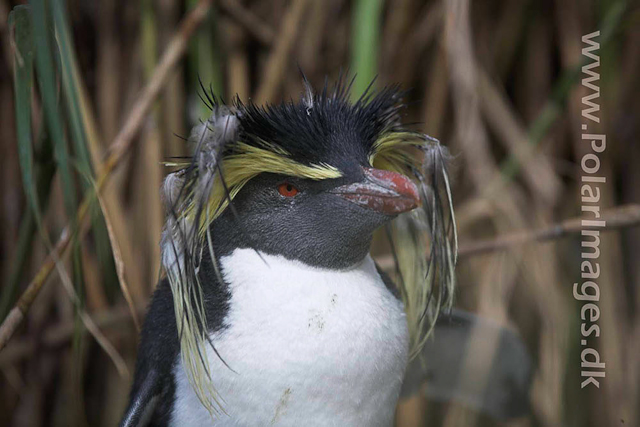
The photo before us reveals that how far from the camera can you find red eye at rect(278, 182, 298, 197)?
32.9 inches

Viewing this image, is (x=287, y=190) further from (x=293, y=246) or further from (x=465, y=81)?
(x=465, y=81)

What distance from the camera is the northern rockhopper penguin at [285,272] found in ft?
2.57

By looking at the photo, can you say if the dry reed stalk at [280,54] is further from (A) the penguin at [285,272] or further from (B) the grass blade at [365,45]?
(A) the penguin at [285,272]

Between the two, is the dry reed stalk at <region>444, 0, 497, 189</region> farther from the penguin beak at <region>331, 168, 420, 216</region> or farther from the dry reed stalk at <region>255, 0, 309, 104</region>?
the penguin beak at <region>331, 168, 420, 216</region>

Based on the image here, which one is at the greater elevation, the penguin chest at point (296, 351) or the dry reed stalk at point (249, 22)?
the dry reed stalk at point (249, 22)

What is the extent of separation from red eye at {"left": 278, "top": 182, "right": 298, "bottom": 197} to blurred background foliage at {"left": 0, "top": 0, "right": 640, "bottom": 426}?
1.78ft

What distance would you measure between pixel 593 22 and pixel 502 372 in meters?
0.88

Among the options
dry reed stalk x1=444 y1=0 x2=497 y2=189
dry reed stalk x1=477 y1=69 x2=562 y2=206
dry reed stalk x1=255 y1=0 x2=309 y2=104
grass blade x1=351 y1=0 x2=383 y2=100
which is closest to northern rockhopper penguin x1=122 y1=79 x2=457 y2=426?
grass blade x1=351 y1=0 x2=383 y2=100

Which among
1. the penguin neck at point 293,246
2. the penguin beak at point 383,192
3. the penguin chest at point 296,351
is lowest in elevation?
the penguin chest at point 296,351

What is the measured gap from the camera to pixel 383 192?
2.50 ft

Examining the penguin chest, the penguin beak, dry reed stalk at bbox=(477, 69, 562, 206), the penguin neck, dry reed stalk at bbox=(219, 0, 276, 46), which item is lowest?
the penguin chest

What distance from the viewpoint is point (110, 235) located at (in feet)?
2.86

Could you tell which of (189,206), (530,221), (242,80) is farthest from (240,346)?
(530,221)

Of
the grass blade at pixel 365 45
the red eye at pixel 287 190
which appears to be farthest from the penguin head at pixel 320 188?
the grass blade at pixel 365 45
